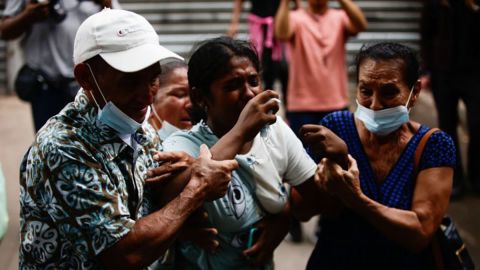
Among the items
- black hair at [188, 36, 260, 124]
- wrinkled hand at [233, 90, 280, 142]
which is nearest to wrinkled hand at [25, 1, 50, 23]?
black hair at [188, 36, 260, 124]

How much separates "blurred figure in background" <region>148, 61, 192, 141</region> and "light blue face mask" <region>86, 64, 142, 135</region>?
43.4 inches

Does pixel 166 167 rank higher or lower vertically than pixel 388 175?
higher

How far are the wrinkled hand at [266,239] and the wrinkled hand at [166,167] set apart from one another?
0.42 metres

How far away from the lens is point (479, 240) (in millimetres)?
4996

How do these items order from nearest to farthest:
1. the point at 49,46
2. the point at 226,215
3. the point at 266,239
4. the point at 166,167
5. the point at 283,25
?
the point at 166,167 → the point at 226,215 → the point at 266,239 → the point at 49,46 → the point at 283,25

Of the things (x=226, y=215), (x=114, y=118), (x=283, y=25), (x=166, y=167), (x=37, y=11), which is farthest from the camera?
(x=283, y=25)

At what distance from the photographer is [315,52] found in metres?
5.06

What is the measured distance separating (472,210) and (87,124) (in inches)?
171

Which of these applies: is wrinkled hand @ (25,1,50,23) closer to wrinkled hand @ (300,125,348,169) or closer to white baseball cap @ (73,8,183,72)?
white baseball cap @ (73,8,183,72)

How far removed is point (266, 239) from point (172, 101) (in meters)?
1.07

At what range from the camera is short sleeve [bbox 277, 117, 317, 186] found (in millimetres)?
2502

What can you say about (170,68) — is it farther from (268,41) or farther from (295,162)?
(268,41)

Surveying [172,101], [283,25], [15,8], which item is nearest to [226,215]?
[172,101]

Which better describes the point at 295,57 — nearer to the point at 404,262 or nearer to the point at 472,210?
the point at 472,210
